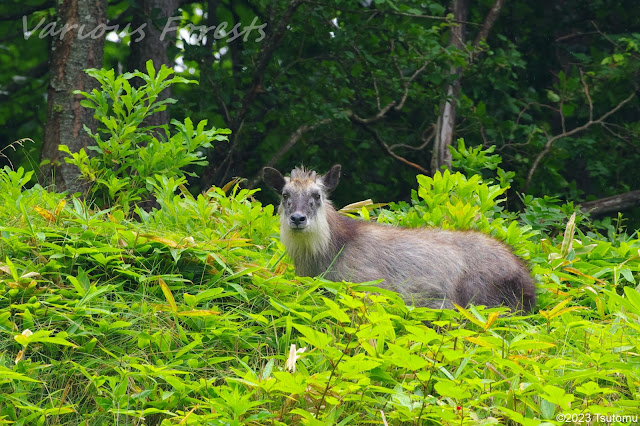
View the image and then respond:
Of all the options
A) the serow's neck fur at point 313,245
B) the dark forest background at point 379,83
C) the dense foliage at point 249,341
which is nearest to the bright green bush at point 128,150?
the dense foliage at point 249,341

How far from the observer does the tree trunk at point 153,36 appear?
434 inches

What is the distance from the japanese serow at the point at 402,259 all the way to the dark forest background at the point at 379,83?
462 centimetres

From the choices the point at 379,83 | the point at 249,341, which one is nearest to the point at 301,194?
the point at 249,341

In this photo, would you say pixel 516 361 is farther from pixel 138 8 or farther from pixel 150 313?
pixel 138 8

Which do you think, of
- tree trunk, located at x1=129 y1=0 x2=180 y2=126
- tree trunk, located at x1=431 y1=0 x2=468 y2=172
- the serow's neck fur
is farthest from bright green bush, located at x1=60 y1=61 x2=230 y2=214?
tree trunk, located at x1=431 y1=0 x2=468 y2=172

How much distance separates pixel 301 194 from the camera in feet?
21.2

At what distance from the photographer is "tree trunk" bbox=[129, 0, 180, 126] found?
434 inches

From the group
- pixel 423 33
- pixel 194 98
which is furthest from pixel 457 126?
pixel 194 98

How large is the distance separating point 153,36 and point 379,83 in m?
3.41

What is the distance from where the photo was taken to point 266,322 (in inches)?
199

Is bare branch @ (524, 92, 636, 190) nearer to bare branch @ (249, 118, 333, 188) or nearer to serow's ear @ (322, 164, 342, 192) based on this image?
bare branch @ (249, 118, 333, 188)

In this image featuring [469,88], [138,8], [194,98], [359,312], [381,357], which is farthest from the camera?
[469,88]

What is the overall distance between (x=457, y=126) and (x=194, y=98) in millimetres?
4182

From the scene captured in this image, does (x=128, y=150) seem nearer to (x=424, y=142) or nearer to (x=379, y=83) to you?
(x=379, y=83)
